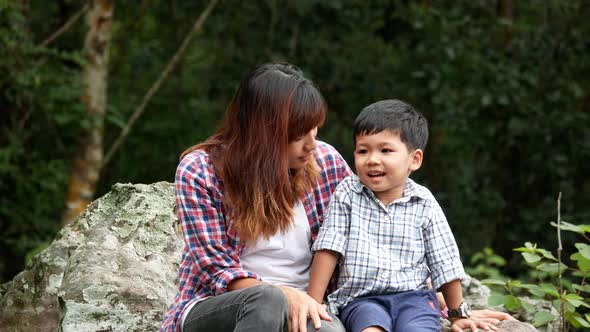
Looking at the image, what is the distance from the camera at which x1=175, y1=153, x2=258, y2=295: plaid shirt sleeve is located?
2.67 m

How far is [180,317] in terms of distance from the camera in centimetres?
273

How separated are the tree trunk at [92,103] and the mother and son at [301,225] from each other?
3.94 metres

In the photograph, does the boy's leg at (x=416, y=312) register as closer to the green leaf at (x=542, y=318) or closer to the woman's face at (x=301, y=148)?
the woman's face at (x=301, y=148)

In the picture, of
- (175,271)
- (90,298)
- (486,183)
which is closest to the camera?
(90,298)

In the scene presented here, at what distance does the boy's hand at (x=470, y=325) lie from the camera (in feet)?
9.06

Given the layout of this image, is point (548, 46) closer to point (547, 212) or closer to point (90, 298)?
point (547, 212)

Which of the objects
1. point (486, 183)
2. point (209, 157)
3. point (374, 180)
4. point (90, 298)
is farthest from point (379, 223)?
point (486, 183)

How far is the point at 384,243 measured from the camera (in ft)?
9.16

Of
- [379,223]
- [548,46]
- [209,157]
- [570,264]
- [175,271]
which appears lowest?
[570,264]

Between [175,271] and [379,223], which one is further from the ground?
[379,223]

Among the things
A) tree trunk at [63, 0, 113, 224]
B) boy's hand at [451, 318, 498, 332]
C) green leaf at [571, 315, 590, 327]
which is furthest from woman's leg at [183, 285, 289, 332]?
tree trunk at [63, 0, 113, 224]

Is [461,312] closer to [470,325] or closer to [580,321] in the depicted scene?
[470,325]

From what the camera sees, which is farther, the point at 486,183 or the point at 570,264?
the point at 486,183

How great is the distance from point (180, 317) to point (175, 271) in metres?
0.84
